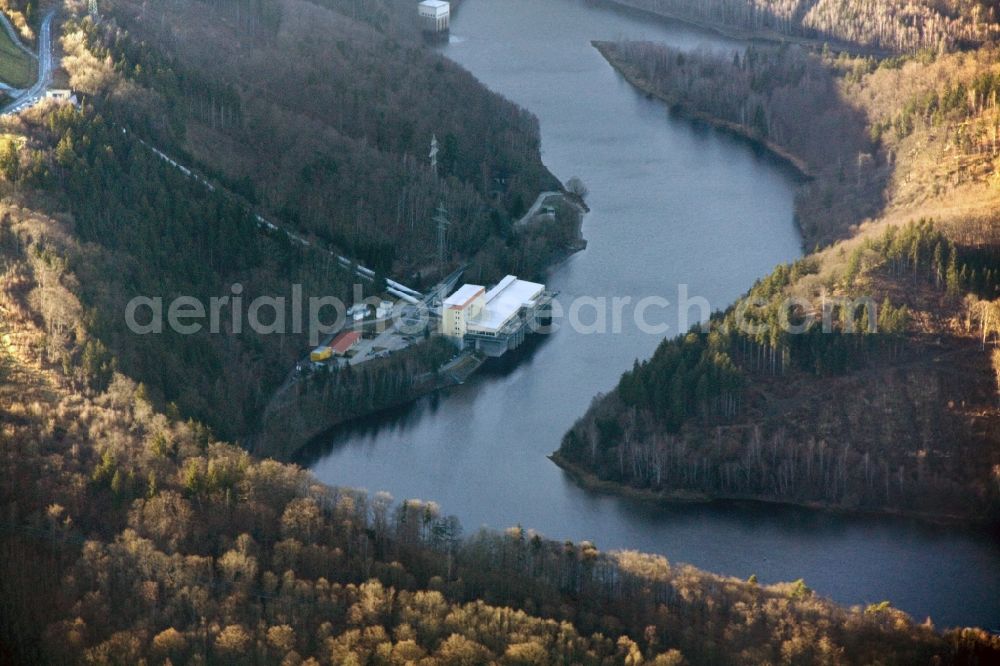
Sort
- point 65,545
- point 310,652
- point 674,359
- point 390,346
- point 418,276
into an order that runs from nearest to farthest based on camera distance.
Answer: point 310,652 < point 65,545 < point 674,359 < point 390,346 < point 418,276

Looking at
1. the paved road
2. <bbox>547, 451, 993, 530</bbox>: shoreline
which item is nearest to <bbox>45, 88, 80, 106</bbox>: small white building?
the paved road

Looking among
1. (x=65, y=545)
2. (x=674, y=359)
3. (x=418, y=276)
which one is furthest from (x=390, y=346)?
(x=65, y=545)

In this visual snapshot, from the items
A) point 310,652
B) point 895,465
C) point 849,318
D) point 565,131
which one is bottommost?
point 310,652

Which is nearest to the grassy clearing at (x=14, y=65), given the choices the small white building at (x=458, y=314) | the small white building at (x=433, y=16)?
the small white building at (x=458, y=314)

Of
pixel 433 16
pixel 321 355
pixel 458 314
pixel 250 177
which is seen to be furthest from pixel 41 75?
pixel 433 16

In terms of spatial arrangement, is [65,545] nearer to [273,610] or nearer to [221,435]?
[273,610]

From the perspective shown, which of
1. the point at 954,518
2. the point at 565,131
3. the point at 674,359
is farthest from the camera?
the point at 565,131

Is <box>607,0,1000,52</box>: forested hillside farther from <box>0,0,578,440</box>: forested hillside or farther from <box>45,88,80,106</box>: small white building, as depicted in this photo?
<box>45,88,80,106</box>: small white building
